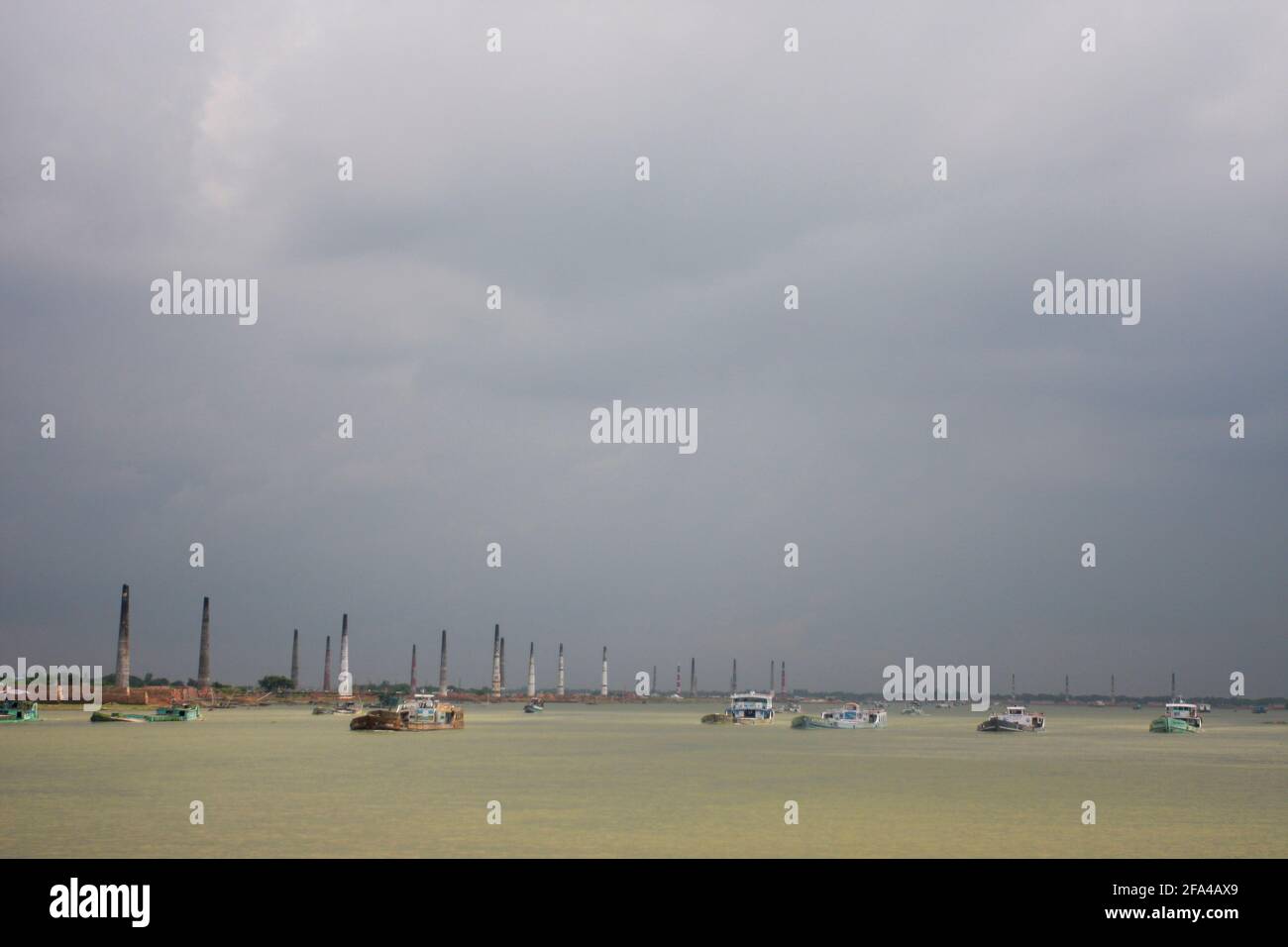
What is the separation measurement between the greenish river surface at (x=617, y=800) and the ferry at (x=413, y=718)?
26.7 meters

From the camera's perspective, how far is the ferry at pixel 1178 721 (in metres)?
160

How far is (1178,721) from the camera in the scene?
162625mm

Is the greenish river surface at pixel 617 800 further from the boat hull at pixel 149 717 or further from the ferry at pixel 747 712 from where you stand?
the ferry at pixel 747 712

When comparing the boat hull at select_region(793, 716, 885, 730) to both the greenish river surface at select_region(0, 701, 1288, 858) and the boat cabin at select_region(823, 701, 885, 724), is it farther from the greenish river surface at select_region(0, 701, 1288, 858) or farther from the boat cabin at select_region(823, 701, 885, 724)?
the greenish river surface at select_region(0, 701, 1288, 858)

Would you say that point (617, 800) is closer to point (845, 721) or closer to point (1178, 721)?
point (845, 721)

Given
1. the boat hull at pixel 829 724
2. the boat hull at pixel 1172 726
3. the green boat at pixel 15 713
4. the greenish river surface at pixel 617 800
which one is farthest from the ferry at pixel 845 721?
the green boat at pixel 15 713

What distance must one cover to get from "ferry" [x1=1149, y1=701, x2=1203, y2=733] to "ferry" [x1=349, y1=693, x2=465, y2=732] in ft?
303

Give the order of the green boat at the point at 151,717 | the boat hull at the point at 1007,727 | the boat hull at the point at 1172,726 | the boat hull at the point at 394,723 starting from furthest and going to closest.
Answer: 1. the boat hull at the point at 1172,726
2. the boat hull at the point at 1007,727
3. the green boat at the point at 151,717
4. the boat hull at the point at 394,723

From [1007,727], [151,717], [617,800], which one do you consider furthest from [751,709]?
[617,800]

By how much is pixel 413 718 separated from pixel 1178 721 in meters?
101
